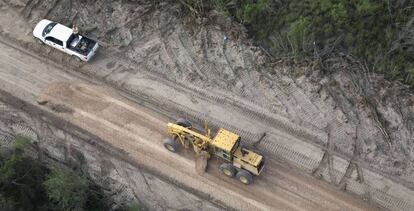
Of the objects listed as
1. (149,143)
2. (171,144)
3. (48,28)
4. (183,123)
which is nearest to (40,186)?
(149,143)

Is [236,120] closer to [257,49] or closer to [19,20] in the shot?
[257,49]

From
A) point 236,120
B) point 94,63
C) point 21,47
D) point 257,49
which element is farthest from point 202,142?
point 21,47

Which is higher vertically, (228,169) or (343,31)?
(343,31)

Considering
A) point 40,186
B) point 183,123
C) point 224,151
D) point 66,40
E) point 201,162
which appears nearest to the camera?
point 224,151

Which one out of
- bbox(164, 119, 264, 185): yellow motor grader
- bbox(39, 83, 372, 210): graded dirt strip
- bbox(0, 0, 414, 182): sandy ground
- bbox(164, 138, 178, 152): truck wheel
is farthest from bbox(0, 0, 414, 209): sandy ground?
bbox(164, 138, 178, 152): truck wheel

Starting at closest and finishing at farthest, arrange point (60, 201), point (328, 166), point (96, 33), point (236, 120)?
point (60, 201)
point (328, 166)
point (236, 120)
point (96, 33)

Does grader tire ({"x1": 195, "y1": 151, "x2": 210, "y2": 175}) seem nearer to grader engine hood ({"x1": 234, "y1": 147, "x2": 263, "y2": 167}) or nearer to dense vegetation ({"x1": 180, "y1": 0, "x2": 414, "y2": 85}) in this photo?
grader engine hood ({"x1": 234, "y1": 147, "x2": 263, "y2": 167})

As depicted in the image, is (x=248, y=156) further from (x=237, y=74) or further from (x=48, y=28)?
(x=48, y=28)
